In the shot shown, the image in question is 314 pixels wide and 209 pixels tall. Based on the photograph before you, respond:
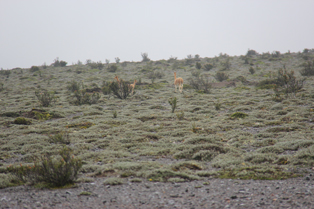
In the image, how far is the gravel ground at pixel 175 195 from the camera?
4.51 metres

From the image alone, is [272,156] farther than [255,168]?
Result: Yes

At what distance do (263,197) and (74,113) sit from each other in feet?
51.4

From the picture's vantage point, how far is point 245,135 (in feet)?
33.4

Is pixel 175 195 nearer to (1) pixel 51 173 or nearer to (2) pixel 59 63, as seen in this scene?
(1) pixel 51 173

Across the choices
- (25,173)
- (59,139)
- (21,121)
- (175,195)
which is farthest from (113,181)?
(21,121)

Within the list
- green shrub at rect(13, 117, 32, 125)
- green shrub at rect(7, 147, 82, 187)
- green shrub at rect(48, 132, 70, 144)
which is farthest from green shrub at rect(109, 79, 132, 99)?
green shrub at rect(7, 147, 82, 187)

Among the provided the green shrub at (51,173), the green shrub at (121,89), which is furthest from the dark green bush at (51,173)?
the green shrub at (121,89)

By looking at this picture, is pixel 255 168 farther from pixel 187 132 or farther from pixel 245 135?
pixel 187 132

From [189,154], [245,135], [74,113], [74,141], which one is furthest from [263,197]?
[74,113]

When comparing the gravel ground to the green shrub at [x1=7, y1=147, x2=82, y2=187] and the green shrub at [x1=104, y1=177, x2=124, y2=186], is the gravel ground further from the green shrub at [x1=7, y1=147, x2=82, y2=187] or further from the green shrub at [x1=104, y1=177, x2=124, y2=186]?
the green shrub at [x1=7, y1=147, x2=82, y2=187]

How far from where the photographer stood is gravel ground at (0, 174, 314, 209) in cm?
451

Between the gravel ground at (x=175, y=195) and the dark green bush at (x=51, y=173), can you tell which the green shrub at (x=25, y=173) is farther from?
the gravel ground at (x=175, y=195)

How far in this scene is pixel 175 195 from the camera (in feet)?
16.4

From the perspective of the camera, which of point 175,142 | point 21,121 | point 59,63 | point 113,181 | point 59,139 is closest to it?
point 113,181
